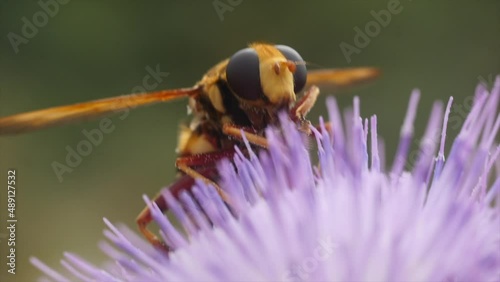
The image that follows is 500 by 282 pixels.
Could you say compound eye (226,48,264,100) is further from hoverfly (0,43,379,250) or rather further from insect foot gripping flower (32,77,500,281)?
insect foot gripping flower (32,77,500,281)

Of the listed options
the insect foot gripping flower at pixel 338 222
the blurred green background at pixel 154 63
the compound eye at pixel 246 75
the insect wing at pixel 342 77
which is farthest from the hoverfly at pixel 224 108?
the blurred green background at pixel 154 63

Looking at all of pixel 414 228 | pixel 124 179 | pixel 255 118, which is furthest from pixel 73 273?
pixel 124 179

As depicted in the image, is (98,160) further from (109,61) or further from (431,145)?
(431,145)

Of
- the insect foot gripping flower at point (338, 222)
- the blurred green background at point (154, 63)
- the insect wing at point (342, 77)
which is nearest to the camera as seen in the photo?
the insect foot gripping flower at point (338, 222)

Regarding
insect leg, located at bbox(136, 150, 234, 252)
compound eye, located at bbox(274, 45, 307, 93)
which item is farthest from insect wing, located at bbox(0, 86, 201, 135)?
compound eye, located at bbox(274, 45, 307, 93)

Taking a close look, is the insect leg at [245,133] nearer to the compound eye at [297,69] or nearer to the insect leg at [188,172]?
the insect leg at [188,172]

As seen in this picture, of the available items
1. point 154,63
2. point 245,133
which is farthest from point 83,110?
point 154,63

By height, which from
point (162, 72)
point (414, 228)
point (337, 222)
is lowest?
point (414, 228)

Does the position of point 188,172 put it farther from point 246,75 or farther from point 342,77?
point 342,77
